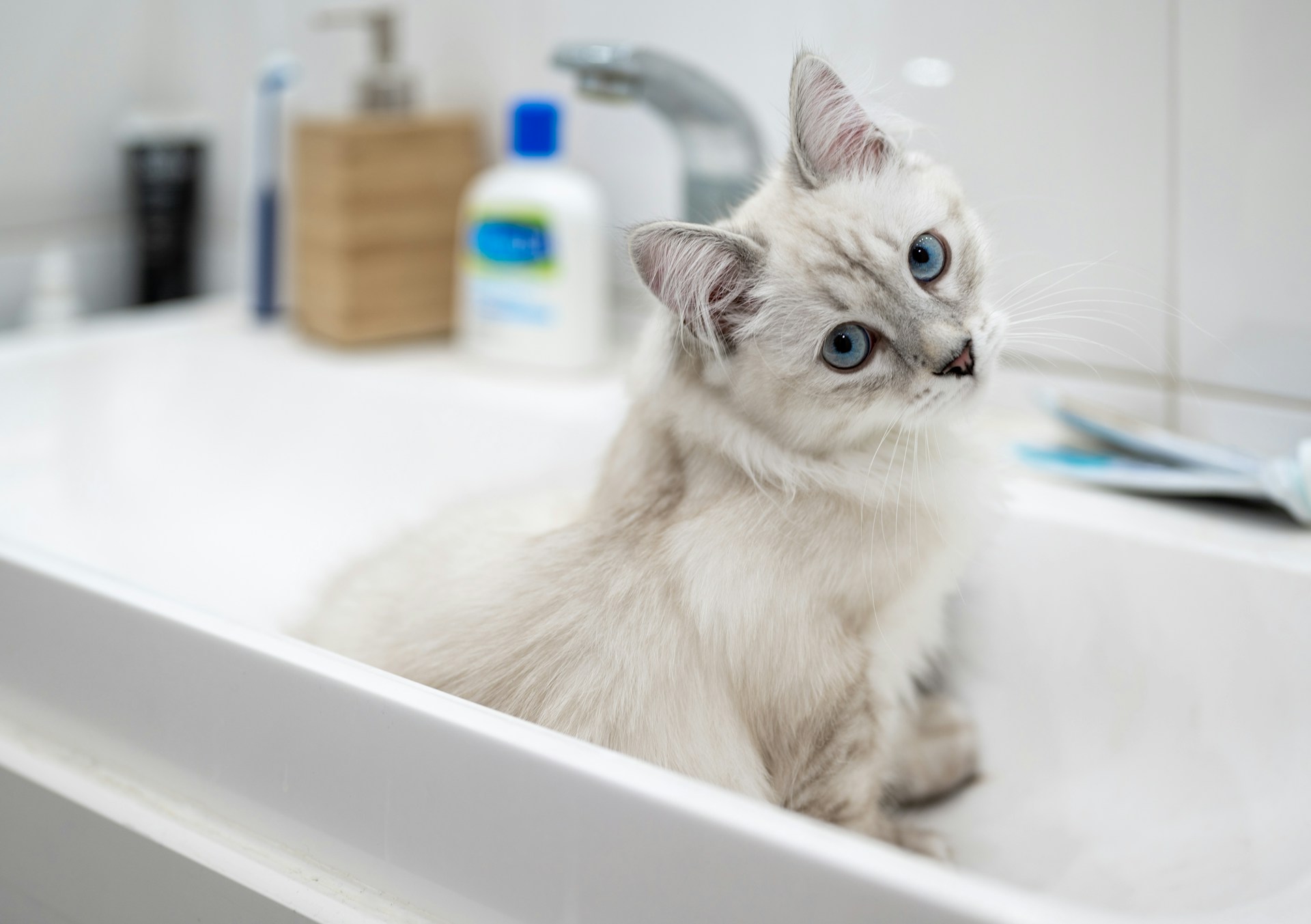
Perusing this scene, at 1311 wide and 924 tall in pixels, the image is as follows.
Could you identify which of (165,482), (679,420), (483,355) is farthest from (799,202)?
(165,482)

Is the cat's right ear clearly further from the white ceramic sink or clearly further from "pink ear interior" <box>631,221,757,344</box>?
the white ceramic sink

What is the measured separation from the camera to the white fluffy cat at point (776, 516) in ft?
2.37

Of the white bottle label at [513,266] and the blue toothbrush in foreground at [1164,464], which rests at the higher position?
the white bottle label at [513,266]

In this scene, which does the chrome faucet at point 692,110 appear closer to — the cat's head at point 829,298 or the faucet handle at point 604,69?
the faucet handle at point 604,69

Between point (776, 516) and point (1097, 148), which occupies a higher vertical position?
point (1097, 148)

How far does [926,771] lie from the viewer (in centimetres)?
91

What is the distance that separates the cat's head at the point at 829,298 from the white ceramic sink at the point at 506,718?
0.96 ft

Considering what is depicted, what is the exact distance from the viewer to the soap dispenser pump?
1465 millimetres

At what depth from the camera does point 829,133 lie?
0.79 meters

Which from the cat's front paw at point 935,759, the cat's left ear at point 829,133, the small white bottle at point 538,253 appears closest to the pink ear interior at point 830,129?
the cat's left ear at point 829,133

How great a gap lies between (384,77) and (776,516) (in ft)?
3.34

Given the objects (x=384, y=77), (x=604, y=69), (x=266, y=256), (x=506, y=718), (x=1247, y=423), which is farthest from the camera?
(x=266, y=256)

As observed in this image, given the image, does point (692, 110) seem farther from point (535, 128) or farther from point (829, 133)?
point (829, 133)

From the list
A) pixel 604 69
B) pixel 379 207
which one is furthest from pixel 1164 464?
pixel 379 207
